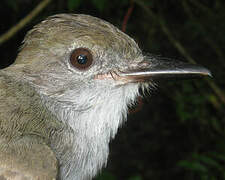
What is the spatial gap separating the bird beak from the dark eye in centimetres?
28

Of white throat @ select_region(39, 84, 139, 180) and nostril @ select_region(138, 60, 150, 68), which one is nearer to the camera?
white throat @ select_region(39, 84, 139, 180)

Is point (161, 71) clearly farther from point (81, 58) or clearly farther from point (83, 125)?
point (83, 125)

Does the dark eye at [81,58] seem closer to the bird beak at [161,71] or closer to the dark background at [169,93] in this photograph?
the bird beak at [161,71]

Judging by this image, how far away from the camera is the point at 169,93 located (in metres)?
6.29

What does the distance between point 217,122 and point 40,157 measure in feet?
13.6

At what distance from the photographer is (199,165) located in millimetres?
4492

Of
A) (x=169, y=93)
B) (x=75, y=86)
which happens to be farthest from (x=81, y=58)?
(x=169, y=93)

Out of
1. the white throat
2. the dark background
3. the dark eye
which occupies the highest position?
the dark eye

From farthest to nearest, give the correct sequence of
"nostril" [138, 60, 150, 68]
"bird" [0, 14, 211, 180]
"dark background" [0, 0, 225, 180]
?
"dark background" [0, 0, 225, 180] < "nostril" [138, 60, 150, 68] < "bird" [0, 14, 211, 180]

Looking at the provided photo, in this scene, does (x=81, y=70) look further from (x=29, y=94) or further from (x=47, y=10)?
(x=47, y=10)

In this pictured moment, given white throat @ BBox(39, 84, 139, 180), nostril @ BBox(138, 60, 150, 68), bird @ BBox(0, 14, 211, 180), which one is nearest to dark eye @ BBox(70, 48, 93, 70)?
bird @ BBox(0, 14, 211, 180)

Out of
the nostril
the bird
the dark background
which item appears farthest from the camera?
the dark background

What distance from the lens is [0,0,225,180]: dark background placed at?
5.24 meters

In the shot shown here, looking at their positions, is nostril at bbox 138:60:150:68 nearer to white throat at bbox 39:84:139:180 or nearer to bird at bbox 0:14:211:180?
bird at bbox 0:14:211:180
